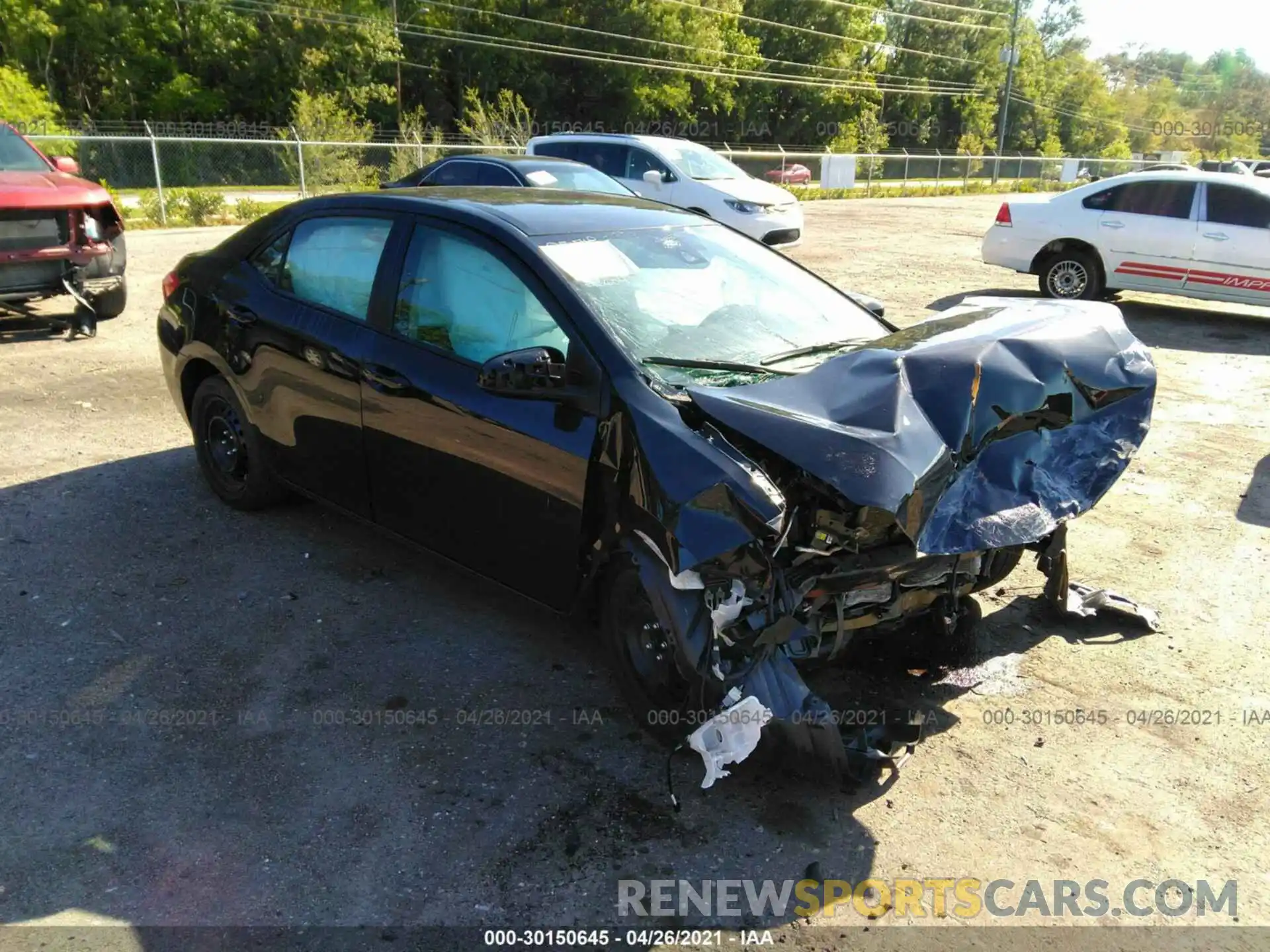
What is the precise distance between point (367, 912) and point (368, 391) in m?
→ 2.11

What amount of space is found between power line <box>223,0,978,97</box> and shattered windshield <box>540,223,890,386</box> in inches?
1895

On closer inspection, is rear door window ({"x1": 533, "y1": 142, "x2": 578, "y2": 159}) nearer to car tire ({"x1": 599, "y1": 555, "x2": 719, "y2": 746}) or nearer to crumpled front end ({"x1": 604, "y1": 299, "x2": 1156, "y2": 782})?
crumpled front end ({"x1": 604, "y1": 299, "x2": 1156, "y2": 782})

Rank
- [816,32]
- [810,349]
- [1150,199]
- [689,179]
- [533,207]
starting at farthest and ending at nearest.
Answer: [816,32] → [689,179] → [1150,199] → [533,207] → [810,349]

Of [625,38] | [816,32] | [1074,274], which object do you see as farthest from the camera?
[816,32]

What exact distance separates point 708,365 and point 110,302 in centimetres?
827

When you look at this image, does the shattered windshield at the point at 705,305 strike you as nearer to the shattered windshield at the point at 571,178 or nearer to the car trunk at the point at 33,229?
the shattered windshield at the point at 571,178

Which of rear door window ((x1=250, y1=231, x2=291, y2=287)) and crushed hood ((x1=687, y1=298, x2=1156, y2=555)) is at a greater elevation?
rear door window ((x1=250, y1=231, x2=291, y2=287))

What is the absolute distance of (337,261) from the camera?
14.3 feet

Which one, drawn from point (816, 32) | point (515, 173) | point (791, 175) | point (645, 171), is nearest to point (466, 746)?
point (515, 173)

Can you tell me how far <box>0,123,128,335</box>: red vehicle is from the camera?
8086 millimetres

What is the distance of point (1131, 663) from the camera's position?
13.1 ft

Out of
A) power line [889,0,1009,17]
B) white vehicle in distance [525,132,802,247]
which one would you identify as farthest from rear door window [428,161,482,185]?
power line [889,0,1009,17]

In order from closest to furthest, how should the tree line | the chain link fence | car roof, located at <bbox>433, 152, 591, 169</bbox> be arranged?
car roof, located at <bbox>433, 152, 591, 169</bbox> → the chain link fence → the tree line

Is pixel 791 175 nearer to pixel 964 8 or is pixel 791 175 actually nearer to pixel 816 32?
pixel 816 32
